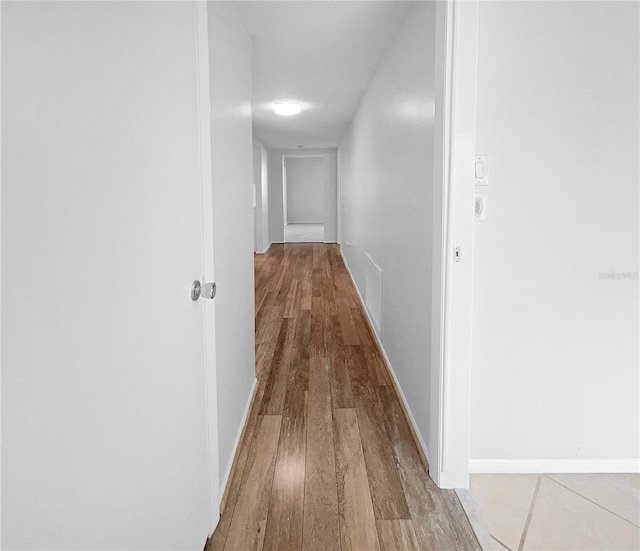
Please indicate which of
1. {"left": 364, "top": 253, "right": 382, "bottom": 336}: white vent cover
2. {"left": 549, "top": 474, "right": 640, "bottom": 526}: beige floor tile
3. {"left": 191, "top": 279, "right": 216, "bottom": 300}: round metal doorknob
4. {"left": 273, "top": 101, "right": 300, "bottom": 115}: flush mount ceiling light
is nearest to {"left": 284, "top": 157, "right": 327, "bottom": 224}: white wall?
{"left": 273, "top": 101, "right": 300, "bottom": 115}: flush mount ceiling light

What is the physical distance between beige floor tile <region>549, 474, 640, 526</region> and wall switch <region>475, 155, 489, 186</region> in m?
1.31

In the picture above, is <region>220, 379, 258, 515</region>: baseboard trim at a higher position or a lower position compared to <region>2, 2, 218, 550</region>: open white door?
lower

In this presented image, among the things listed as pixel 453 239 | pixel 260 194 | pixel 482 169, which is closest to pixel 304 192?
pixel 260 194

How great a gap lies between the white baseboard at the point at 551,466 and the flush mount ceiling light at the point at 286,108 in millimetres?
4242

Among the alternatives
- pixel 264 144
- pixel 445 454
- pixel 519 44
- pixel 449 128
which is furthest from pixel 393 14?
pixel 264 144

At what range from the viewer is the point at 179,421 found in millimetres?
1248

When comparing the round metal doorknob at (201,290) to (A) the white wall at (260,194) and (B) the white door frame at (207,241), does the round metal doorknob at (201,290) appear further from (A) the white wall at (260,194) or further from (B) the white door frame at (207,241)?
(A) the white wall at (260,194)

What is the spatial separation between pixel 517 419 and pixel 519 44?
5.06 ft

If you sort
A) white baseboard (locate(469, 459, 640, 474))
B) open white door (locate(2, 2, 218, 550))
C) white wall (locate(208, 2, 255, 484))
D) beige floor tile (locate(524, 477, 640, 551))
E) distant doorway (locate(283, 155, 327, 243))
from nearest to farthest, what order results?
open white door (locate(2, 2, 218, 550))
beige floor tile (locate(524, 477, 640, 551))
white wall (locate(208, 2, 255, 484))
white baseboard (locate(469, 459, 640, 474))
distant doorway (locate(283, 155, 327, 243))

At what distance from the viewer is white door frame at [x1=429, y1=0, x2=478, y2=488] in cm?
170

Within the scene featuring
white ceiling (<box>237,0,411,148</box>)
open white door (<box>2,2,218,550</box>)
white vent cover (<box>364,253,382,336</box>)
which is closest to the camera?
open white door (<box>2,2,218,550</box>)

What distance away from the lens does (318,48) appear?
321 centimetres

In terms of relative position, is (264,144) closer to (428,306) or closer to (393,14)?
(393,14)

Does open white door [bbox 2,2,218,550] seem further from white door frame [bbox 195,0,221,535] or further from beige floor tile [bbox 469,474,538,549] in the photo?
beige floor tile [bbox 469,474,538,549]
